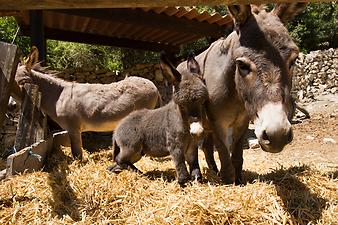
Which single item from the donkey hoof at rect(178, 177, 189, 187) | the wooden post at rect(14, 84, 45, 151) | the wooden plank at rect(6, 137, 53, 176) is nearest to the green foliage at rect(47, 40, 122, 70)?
the wooden post at rect(14, 84, 45, 151)

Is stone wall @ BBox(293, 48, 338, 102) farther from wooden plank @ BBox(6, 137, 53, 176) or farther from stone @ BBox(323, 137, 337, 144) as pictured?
wooden plank @ BBox(6, 137, 53, 176)

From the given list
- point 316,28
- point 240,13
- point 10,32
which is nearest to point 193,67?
point 240,13

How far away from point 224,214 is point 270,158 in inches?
145

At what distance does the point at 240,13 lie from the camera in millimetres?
2666

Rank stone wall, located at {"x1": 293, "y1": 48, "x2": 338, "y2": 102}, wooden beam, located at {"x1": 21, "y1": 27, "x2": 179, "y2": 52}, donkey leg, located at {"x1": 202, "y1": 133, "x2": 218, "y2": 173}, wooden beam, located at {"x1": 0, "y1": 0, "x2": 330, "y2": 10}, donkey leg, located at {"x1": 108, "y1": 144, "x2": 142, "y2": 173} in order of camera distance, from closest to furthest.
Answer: wooden beam, located at {"x1": 0, "y1": 0, "x2": 330, "y2": 10}
donkey leg, located at {"x1": 108, "y1": 144, "x2": 142, "y2": 173}
donkey leg, located at {"x1": 202, "y1": 133, "x2": 218, "y2": 173}
wooden beam, located at {"x1": 21, "y1": 27, "x2": 179, "y2": 52}
stone wall, located at {"x1": 293, "y1": 48, "x2": 338, "y2": 102}

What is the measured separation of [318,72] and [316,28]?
4.60m

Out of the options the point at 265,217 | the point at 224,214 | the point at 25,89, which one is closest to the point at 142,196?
the point at 224,214

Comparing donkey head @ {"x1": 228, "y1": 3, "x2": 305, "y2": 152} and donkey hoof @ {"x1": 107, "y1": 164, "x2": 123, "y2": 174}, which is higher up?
donkey head @ {"x1": 228, "y1": 3, "x2": 305, "y2": 152}

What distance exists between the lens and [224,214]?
7.41 ft

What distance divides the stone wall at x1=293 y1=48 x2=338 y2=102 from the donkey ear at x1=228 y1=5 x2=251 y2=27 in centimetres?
1127

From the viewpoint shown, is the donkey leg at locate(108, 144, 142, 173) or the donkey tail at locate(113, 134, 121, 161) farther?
the donkey tail at locate(113, 134, 121, 161)

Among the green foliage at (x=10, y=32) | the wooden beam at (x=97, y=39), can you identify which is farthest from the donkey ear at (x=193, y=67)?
the green foliage at (x=10, y=32)

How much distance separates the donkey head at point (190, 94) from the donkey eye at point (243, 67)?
408mm

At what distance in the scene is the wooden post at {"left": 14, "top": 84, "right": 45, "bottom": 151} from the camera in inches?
152
